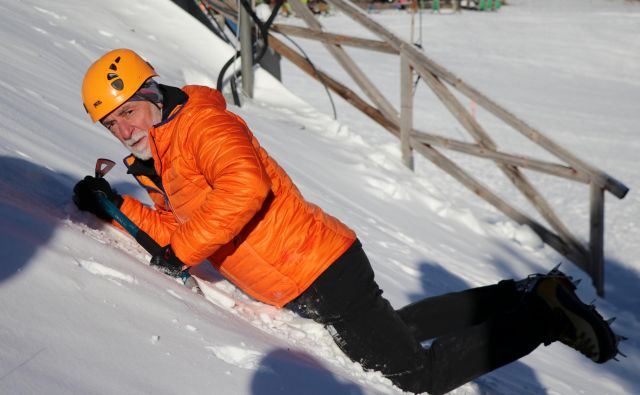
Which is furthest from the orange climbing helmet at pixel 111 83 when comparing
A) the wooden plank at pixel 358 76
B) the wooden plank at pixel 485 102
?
the wooden plank at pixel 358 76

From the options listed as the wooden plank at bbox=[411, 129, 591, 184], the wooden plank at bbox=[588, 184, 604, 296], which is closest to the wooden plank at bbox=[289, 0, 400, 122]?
the wooden plank at bbox=[411, 129, 591, 184]

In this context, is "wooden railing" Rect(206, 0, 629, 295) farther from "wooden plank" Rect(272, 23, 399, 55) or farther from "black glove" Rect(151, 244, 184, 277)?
"black glove" Rect(151, 244, 184, 277)

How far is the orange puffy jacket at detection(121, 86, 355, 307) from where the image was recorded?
2.77 metres

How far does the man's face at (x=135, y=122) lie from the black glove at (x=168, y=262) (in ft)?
1.21

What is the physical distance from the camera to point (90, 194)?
3277mm

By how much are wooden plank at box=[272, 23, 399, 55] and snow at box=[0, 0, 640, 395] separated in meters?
0.66

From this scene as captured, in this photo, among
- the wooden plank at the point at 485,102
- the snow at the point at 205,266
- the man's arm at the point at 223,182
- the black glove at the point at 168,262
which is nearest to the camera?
A: the snow at the point at 205,266

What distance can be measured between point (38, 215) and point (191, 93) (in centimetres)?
69

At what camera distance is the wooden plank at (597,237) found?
6.49m

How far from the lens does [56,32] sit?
671 cm

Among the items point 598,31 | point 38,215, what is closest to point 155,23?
point 38,215

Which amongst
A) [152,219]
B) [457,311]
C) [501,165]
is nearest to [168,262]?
[152,219]

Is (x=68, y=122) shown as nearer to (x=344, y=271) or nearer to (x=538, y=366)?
(x=344, y=271)

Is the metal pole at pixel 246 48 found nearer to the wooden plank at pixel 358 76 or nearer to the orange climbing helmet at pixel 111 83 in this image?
the wooden plank at pixel 358 76
